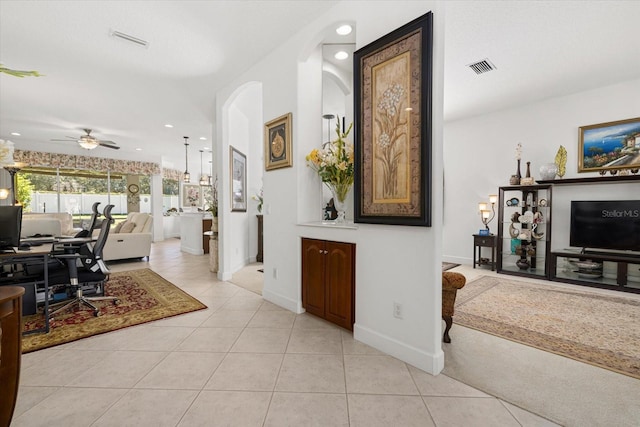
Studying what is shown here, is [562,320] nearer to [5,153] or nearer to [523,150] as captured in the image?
[523,150]

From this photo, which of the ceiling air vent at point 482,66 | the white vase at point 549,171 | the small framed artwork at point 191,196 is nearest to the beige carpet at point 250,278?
the ceiling air vent at point 482,66

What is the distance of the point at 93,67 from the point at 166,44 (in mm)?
1308

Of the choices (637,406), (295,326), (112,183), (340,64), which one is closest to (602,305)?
(637,406)

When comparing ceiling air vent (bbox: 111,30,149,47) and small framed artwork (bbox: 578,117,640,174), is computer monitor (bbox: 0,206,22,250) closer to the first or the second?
ceiling air vent (bbox: 111,30,149,47)

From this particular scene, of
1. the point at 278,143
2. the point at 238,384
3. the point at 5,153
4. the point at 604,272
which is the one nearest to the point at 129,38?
the point at 278,143

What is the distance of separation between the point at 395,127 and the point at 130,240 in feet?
19.9

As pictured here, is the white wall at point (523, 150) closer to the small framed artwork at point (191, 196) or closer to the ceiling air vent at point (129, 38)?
the ceiling air vent at point (129, 38)

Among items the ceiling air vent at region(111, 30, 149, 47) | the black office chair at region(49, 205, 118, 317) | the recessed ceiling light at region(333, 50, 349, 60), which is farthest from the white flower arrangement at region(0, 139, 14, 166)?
the recessed ceiling light at region(333, 50, 349, 60)

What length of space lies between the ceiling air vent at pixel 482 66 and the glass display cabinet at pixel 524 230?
2095mm

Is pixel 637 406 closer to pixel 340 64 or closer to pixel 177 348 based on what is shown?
pixel 177 348

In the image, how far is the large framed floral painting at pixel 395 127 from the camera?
1.94 meters

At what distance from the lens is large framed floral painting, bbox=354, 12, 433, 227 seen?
1.94 m

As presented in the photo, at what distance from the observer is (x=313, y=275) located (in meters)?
2.85

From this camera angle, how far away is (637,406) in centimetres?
162
